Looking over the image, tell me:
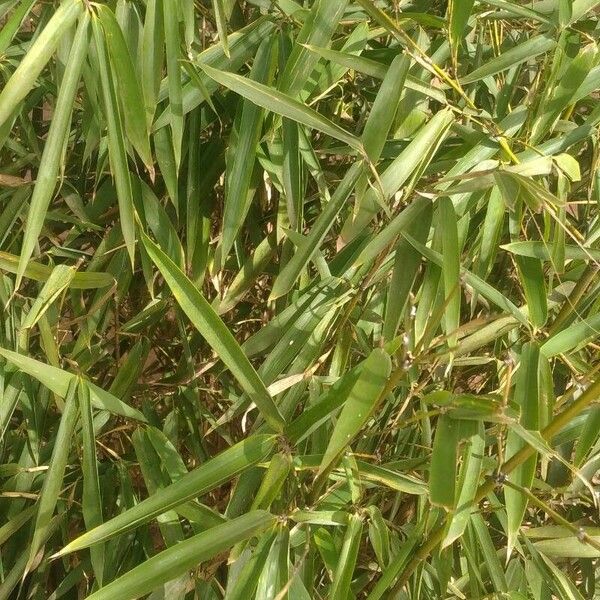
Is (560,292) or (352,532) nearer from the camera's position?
(352,532)

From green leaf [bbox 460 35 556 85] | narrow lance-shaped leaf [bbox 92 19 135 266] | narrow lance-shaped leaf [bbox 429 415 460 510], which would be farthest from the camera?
green leaf [bbox 460 35 556 85]

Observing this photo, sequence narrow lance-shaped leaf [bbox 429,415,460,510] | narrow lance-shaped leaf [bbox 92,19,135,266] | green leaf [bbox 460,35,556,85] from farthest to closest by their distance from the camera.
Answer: green leaf [bbox 460,35,556,85] → narrow lance-shaped leaf [bbox 92,19,135,266] → narrow lance-shaped leaf [bbox 429,415,460,510]

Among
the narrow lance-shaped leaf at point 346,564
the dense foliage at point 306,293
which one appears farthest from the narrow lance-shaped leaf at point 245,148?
the narrow lance-shaped leaf at point 346,564

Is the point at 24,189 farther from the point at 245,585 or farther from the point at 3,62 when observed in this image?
the point at 245,585

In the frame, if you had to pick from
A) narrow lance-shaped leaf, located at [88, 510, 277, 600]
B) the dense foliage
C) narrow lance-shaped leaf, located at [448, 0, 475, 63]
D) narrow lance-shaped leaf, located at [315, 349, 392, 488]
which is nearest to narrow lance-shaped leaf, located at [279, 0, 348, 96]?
the dense foliage

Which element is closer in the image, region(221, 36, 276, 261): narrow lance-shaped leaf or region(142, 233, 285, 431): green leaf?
region(142, 233, 285, 431): green leaf

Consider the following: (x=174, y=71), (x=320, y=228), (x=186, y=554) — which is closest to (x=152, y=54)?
(x=174, y=71)

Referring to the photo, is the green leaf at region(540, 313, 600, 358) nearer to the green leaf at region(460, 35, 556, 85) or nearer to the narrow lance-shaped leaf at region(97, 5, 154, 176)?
the green leaf at region(460, 35, 556, 85)

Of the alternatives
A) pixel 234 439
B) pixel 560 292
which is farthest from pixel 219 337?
pixel 234 439
